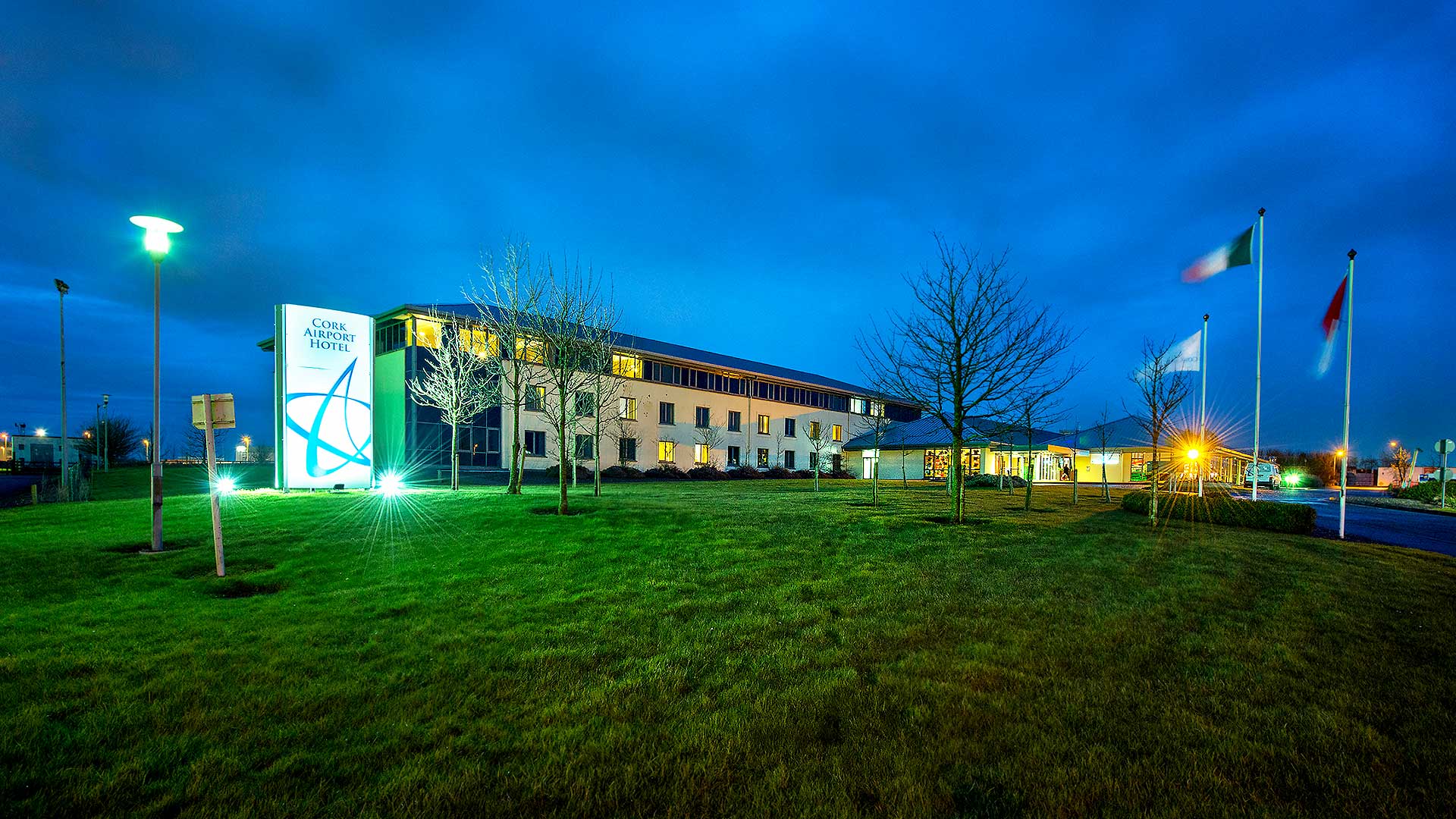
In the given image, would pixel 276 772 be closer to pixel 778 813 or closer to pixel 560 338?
pixel 778 813

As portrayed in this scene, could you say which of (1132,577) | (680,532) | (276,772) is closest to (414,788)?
(276,772)

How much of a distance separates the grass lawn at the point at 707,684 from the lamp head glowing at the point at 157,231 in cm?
476

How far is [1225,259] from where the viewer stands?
19906mm

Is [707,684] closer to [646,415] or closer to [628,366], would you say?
[628,366]

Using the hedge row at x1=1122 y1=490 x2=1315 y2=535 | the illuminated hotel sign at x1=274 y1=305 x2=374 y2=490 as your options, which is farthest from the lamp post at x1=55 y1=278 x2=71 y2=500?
the hedge row at x1=1122 y1=490 x2=1315 y2=535

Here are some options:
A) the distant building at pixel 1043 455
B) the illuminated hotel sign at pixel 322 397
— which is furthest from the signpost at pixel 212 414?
the distant building at pixel 1043 455

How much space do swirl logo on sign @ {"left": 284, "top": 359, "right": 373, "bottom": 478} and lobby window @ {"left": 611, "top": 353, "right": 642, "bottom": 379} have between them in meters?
19.0

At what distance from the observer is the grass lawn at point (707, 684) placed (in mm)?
3320

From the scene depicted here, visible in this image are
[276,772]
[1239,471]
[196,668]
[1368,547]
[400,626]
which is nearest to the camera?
[276,772]

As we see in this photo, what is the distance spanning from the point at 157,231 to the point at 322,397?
13078 mm

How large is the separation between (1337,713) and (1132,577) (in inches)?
200

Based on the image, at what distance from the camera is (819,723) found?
13.5ft

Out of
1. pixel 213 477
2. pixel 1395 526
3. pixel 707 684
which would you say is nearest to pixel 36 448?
pixel 213 477

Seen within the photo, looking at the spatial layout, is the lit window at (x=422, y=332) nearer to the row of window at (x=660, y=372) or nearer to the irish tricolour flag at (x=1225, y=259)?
the row of window at (x=660, y=372)
